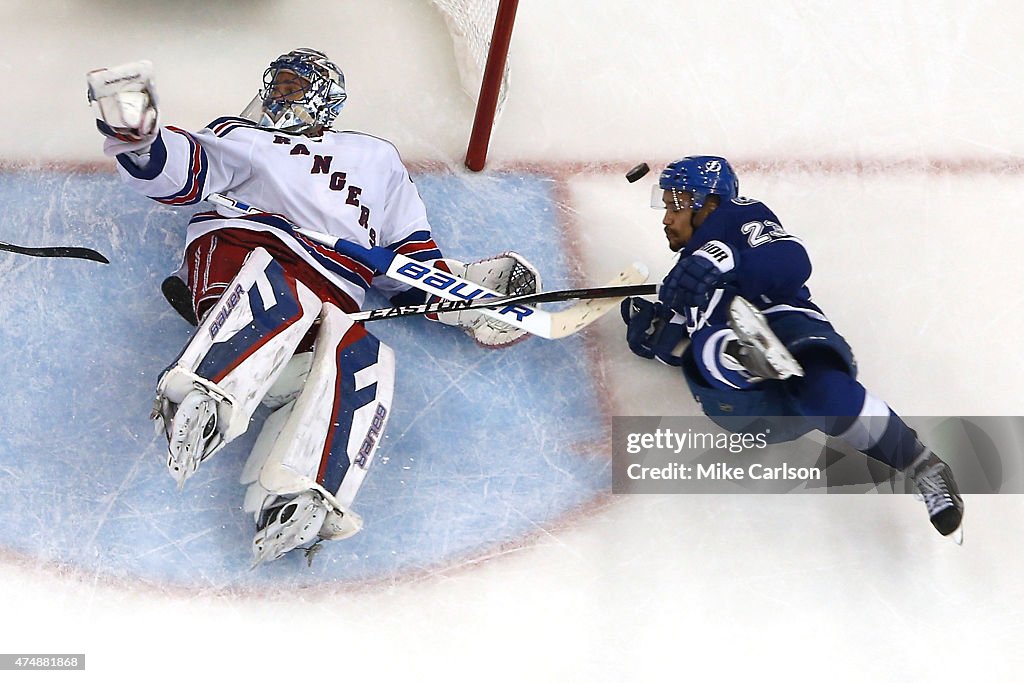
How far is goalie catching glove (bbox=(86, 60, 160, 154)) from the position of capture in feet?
6.97

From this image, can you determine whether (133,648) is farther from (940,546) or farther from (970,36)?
(970,36)

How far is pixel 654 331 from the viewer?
8.61ft

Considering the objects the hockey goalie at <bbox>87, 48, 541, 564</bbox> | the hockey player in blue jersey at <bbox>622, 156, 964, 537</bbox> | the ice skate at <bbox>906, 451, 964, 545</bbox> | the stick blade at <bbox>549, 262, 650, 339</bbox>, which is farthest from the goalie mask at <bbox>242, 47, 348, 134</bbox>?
the ice skate at <bbox>906, 451, 964, 545</bbox>

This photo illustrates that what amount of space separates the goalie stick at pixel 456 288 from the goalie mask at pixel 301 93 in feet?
0.66

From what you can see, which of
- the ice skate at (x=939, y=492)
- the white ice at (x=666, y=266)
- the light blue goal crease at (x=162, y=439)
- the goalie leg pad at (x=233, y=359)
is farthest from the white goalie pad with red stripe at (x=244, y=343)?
the ice skate at (x=939, y=492)

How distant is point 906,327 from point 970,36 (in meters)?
1.11

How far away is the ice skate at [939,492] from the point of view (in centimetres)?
235

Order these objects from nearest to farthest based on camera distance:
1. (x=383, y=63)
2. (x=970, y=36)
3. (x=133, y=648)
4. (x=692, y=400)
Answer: (x=133, y=648)
(x=692, y=400)
(x=383, y=63)
(x=970, y=36)

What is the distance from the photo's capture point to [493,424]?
2.57 m

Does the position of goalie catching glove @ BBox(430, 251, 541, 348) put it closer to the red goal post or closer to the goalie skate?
the red goal post

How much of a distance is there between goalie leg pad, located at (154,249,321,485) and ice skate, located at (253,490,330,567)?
162 millimetres

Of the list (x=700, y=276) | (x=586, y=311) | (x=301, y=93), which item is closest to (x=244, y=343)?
(x=301, y=93)

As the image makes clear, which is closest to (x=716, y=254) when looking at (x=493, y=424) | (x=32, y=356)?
(x=493, y=424)

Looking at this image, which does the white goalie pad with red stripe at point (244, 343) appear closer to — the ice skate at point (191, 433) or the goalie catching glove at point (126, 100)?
the ice skate at point (191, 433)
